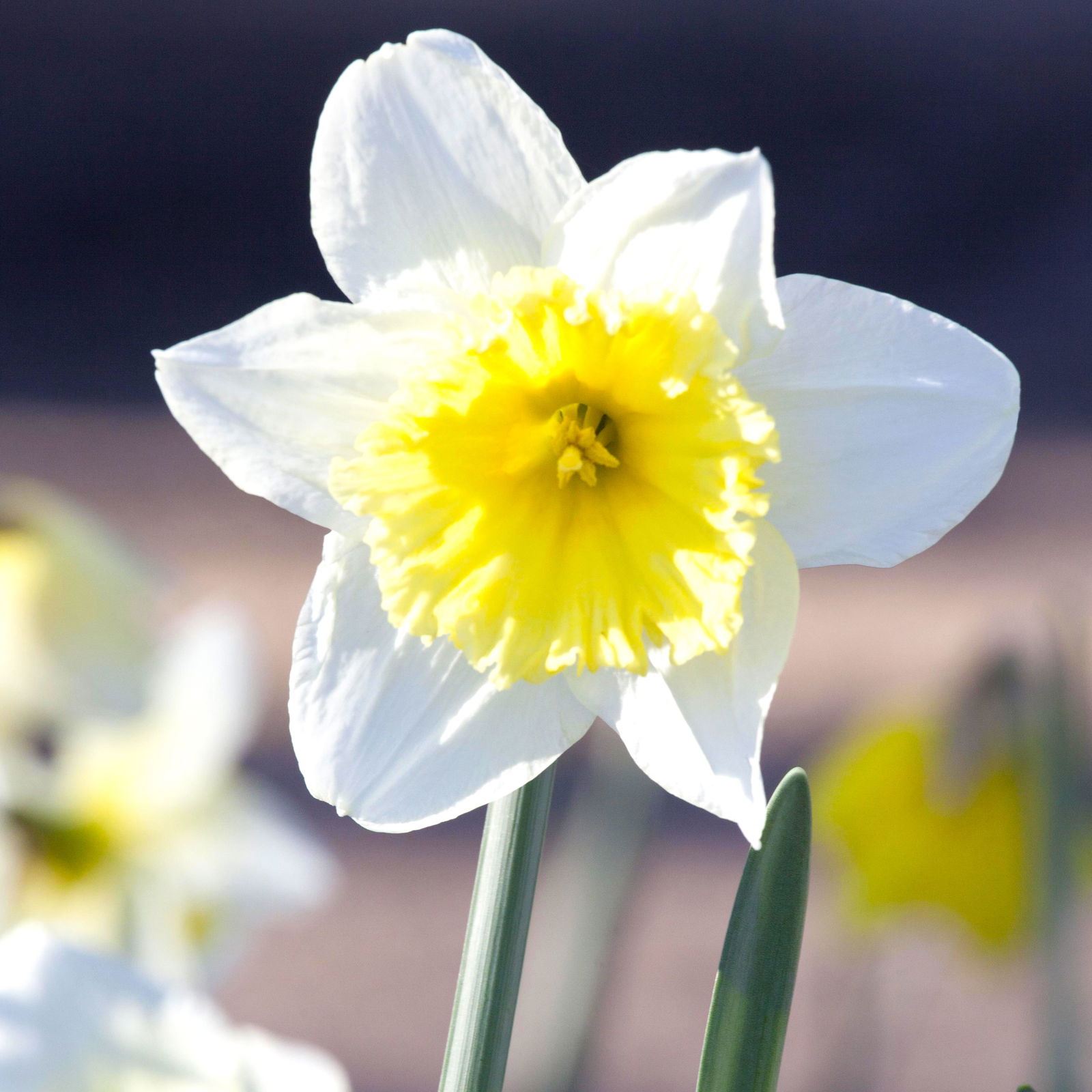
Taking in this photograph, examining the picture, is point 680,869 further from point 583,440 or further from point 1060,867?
point 583,440

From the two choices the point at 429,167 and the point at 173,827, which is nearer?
the point at 429,167

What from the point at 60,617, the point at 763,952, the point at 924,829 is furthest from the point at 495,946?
the point at 924,829

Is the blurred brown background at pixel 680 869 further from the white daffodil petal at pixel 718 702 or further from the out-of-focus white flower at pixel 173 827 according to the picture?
the white daffodil petal at pixel 718 702

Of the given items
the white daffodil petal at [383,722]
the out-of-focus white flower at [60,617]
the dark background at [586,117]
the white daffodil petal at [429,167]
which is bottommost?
the white daffodil petal at [383,722]

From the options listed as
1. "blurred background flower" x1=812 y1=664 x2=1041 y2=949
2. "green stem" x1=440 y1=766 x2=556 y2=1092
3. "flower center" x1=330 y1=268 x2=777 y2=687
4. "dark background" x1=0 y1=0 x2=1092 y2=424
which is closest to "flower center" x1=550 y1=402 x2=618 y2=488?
"flower center" x1=330 y1=268 x2=777 y2=687

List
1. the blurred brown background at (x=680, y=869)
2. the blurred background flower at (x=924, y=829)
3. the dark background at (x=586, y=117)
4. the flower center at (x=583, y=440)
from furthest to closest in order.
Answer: the dark background at (x=586, y=117) → the blurred brown background at (x=680, y=869) → the blurred background flower at (x=924, y=829) → the flower center at (x=583, y=440)

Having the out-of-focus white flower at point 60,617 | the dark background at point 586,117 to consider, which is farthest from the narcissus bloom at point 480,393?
the dark background at point 586,117

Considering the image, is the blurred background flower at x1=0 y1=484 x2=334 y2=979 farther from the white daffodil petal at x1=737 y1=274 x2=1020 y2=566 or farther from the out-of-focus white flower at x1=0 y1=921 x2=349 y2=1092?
the white daffodil petal at x1=737 y1=274 x2=1020 y2=566
